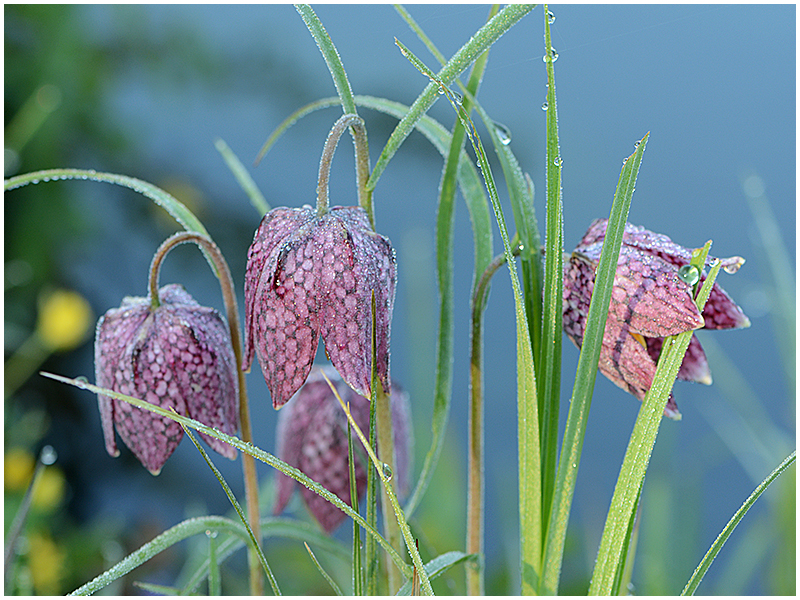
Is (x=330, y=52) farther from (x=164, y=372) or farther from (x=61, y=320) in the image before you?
(x=61, y=320)

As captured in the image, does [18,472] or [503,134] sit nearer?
[503,134]

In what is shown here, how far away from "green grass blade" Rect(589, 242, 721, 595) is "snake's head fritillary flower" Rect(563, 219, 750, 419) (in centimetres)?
2

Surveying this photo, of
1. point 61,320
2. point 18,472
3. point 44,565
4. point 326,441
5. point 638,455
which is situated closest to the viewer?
point 638,455

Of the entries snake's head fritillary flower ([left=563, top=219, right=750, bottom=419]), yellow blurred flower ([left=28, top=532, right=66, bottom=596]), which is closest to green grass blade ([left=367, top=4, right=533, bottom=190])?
snake's head fritillary flower ([left=563, top=219, right=750, bottom=419])

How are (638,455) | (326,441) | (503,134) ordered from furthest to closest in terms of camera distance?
(326,441)
(503,134)
(638,455)

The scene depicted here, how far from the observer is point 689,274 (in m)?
0.45

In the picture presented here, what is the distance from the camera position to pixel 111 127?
6.39 feet

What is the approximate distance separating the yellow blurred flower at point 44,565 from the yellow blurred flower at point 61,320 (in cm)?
45

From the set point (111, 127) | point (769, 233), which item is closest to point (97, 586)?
point (769, 233)

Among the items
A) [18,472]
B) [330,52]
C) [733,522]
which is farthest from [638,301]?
[18,472]

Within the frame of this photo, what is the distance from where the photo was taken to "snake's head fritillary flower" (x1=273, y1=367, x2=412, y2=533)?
0.63m

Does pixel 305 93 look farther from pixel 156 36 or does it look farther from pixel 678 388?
pixel 678 388

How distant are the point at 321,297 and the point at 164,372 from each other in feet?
0.48

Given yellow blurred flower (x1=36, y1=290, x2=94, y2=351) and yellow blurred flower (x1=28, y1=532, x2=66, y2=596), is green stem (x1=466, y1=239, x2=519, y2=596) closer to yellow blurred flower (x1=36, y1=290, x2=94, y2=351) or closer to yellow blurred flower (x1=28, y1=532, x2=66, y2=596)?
→ yellow blurred flower (x1=28, y1=532, x2=66, y2=596)
